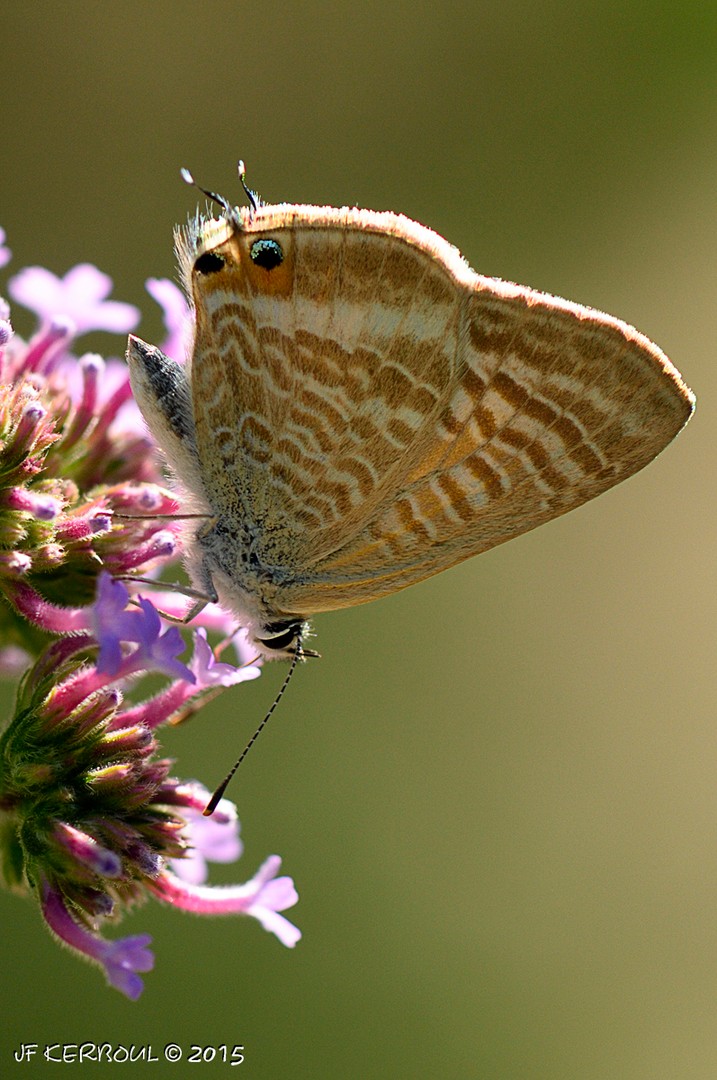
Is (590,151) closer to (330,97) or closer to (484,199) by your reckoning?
(484,199)

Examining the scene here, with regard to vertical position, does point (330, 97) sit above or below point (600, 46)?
below

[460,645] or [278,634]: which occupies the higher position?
[460,645]

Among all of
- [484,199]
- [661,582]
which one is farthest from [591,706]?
[484,199]

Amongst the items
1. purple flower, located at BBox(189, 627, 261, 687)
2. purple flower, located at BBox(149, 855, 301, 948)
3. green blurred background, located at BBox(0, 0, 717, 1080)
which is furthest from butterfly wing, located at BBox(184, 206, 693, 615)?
green blurred background, located at BBox(0, 0, 717, 1080)

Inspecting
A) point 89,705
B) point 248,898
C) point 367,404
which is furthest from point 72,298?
point 248,898

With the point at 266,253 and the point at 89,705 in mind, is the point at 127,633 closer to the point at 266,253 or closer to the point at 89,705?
the point at 89,705

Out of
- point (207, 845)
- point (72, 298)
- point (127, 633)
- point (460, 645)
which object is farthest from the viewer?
point (460, 645)
